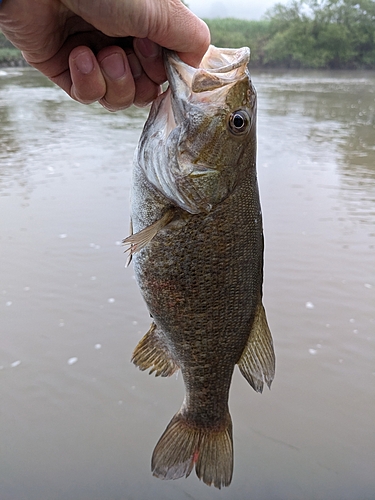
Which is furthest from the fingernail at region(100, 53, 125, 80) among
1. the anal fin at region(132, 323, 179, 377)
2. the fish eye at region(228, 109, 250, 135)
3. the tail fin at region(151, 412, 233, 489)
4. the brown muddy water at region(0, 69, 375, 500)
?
the brown muddy water at region(0, 69, 375, 500)

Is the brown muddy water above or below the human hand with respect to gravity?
below

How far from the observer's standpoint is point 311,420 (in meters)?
3.27

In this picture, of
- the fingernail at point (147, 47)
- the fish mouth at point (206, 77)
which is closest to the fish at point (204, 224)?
the fish mouth at point (206, 77)

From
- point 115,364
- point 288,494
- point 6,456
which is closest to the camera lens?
point 288,494

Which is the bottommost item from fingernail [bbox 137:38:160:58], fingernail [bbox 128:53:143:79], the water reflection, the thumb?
the water reflection

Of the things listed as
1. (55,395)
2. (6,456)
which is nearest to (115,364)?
(55,395)

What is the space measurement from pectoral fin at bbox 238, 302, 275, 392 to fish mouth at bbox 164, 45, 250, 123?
2.56 feet

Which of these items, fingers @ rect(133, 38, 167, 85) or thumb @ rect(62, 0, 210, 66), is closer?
thumb @ rect(62, 0, 210, 66)

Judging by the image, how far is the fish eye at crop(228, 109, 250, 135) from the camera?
1.64m

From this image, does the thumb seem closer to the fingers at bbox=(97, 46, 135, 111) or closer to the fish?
the fish

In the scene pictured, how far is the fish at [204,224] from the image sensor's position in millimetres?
1624

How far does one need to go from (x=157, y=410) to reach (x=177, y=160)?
7.34 feet

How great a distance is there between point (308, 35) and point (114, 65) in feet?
180

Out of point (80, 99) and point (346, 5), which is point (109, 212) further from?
point (346, 5)
